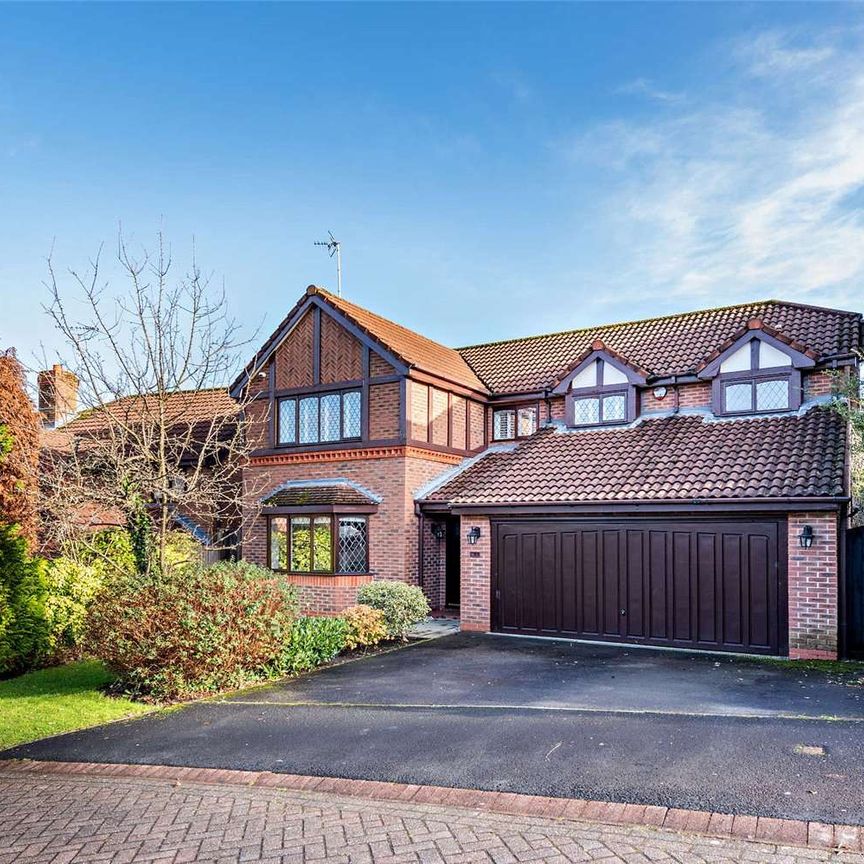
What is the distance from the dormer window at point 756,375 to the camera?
14.9 m

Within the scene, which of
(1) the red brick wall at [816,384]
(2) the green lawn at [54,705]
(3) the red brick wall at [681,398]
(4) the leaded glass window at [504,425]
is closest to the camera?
(2) the green lawn at [54,705]

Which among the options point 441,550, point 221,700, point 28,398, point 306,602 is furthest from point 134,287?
point 441,550

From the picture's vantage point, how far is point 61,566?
41.4 feet

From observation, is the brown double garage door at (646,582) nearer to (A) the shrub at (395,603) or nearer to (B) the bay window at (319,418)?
(A) the shrub at (395,603)

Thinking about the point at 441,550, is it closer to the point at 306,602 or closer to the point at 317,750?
the point at 306,602

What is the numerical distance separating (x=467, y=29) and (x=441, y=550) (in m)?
11.5

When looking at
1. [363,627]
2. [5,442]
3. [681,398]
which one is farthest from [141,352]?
[681,398]

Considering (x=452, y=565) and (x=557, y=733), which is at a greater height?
(x=557, y=733)

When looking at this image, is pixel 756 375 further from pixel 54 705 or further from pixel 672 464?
pixel 54 705

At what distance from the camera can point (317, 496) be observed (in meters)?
17.4

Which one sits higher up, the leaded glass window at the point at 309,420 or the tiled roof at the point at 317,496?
the leaded glass window at the point at 309,420

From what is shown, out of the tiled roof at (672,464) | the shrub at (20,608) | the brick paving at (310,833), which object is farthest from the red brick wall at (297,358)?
the brick paving at (310,833)

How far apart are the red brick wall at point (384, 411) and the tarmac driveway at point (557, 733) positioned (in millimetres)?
6948

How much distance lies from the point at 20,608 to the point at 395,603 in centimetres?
649
